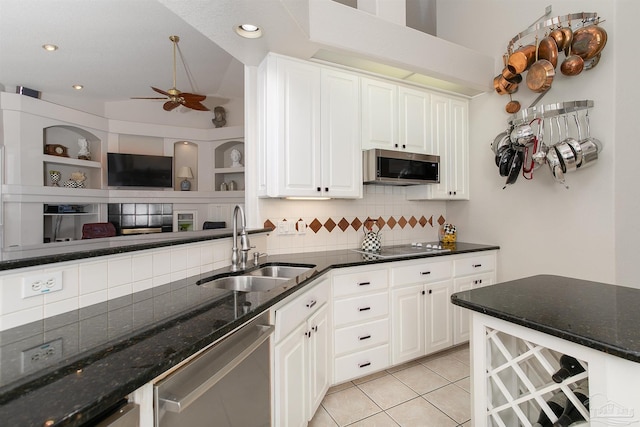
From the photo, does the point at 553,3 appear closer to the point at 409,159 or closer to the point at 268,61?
the point at 409,159

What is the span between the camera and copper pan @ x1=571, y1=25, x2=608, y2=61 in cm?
208

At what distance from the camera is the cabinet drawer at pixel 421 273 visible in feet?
7.59

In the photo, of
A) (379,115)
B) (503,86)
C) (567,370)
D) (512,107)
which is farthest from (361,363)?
(503,86)

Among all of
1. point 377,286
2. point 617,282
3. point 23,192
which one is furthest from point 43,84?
point 617,282

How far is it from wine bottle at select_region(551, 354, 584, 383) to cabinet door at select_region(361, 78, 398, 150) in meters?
1.90

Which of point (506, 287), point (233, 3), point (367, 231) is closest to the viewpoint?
point (506, 287)

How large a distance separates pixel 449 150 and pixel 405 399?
7.59ft

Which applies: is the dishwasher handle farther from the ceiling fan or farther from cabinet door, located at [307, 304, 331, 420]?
the ceiling fan

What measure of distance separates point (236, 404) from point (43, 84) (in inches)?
254

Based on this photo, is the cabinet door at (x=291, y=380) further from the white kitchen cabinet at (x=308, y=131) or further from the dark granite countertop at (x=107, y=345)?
the white kitchen cabinet at (x=308, y=131)

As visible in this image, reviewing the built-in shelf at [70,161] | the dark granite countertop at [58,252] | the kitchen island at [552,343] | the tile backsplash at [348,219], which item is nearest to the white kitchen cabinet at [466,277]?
the tile backsplash at [348,219]

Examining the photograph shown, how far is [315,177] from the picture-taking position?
90.2 inches

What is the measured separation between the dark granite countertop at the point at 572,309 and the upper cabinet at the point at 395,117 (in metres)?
1.57

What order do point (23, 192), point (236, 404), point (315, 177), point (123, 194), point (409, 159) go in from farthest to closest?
point (123, 194) < point (23, 192) < point (409, 159) < point (315, 177) < point (236, 404)
